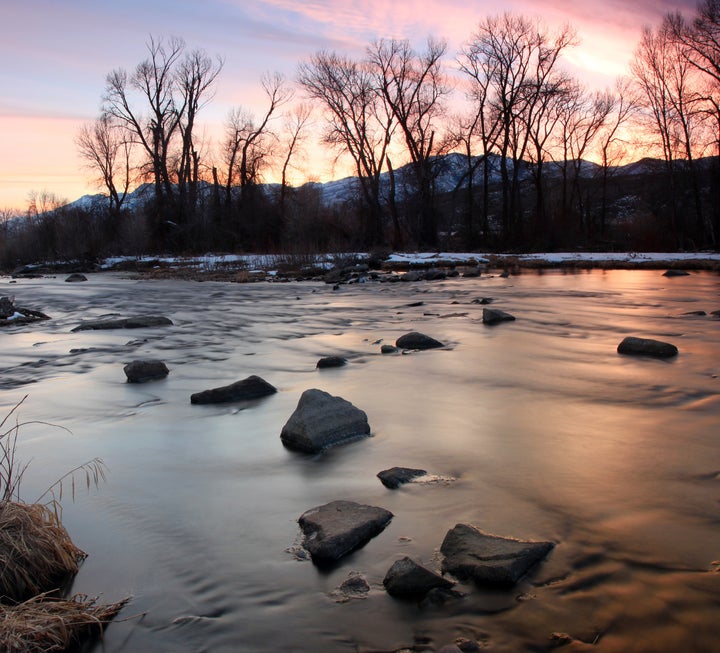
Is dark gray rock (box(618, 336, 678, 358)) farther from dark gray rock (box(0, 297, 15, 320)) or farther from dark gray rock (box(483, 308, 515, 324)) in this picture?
dark gray rock (box(0, 297, 15, 320))

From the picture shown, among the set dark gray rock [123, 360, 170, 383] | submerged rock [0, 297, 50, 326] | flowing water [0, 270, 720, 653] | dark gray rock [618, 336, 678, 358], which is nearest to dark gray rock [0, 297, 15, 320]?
submerged rock [0, 297, 50, 326]

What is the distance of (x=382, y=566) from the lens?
2697 millimetres

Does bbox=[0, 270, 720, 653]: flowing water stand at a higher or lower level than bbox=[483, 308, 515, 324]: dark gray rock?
lower

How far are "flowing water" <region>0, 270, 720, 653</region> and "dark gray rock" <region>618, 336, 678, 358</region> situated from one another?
0.66ft

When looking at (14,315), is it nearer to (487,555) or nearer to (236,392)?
(236,392)

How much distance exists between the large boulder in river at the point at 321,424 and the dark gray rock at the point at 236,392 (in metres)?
1.39

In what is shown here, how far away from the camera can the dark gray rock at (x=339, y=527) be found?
2809 millimetres

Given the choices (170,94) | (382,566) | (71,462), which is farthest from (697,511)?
(170,94)

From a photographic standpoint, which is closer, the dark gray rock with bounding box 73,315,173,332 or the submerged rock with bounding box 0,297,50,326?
the dark gray rock with bounding box 73,315,173,332

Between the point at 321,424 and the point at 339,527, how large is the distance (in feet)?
4.99

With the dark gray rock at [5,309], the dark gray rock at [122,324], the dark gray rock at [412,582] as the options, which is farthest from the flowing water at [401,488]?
the dark gray rock at [5,309]

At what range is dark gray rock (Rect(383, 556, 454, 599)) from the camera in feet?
8.09

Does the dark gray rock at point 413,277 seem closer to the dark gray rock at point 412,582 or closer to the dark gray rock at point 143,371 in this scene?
the dark gray rock at point 143,371

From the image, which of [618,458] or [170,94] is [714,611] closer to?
[618,458]
